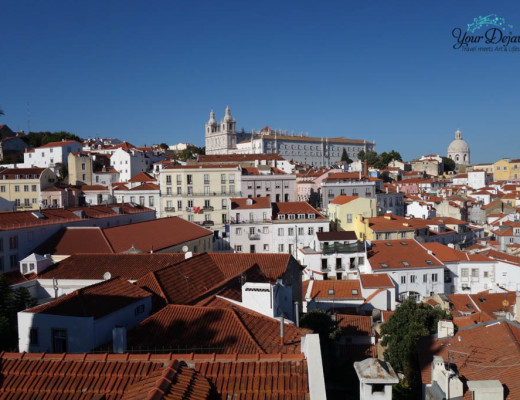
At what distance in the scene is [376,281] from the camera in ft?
98.4

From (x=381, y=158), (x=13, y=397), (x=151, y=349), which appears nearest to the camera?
(x=13, y=397)

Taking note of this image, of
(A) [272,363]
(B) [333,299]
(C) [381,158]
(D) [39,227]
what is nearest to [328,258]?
(B) [333,299]

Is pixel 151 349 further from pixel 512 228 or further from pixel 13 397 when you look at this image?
pixel 512 228

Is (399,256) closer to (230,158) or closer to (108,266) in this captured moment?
(108,266)

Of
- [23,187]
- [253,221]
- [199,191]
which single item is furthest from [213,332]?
[23,187]

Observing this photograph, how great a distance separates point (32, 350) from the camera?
988 cm

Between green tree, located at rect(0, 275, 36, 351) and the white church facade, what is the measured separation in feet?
364

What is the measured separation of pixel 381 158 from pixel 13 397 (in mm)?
126319

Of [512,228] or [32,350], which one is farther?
[512,228]

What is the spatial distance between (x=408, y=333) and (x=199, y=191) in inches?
1506

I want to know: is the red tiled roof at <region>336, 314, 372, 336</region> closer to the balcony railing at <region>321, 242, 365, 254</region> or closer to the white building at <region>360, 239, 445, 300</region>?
the white building at <region>360, 239, 445, 300</region>

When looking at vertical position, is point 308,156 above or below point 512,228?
above

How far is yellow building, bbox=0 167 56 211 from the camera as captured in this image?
202ft

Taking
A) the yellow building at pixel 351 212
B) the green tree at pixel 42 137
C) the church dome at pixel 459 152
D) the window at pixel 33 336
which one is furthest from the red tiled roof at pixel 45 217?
the church dome at pixel 459 152
